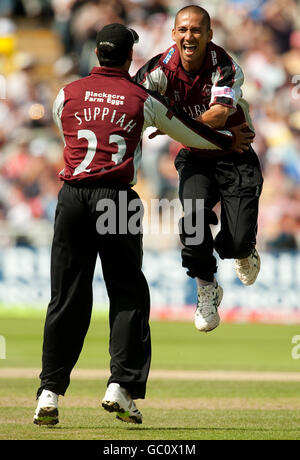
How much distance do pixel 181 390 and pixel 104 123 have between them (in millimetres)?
3644

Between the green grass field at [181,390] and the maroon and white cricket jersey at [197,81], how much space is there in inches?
95.6

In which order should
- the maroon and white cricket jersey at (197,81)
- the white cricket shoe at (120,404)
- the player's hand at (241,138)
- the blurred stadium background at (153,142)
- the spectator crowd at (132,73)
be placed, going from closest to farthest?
the white cricket shoe at (120,404)
the maroon and white cricket jersey at (197,81)
the player's hand at (241,138)
the blurred stadium background at (153,142)
the spectator crowd at (132,73)

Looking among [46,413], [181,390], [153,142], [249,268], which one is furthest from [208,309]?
[153,142]

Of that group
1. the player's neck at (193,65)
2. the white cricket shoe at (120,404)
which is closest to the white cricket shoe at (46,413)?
the white cricket shoe at (120,404)

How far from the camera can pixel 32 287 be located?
16.0 metres

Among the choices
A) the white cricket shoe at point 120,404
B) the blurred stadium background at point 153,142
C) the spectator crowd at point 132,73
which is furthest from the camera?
the spectator crowd at point 132,73

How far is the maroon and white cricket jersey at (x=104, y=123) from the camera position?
259 inches

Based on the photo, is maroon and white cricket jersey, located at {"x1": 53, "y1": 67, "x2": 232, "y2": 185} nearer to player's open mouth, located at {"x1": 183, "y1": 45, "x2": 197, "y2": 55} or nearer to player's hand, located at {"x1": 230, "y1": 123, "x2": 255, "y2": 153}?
player's open mouth, located at {"x1": 183, "y1": 45, "x2": 197, "y2": 55}

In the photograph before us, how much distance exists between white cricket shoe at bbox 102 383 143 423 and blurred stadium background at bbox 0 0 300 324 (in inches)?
337

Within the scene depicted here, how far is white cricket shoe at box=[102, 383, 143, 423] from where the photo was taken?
652 centimetres

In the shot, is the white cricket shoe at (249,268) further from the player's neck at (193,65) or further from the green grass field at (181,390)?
the player's neck at (193,65)

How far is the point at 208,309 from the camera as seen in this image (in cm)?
787

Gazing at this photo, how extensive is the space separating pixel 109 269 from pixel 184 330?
8741 mm

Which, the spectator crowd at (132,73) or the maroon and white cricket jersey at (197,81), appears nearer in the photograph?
the maroon and white cricket jersey at (197,81)
